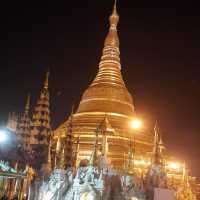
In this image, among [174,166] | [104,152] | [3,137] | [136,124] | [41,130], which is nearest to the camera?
[104,152]

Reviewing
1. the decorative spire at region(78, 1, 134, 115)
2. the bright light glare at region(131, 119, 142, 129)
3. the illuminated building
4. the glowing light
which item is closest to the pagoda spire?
the illuminated building

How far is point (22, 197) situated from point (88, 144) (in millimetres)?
11641

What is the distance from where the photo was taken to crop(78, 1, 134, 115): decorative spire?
46.4 m

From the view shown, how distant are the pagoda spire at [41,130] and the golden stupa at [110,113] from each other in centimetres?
423

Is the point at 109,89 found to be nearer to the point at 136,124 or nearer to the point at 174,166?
the point at 136,124

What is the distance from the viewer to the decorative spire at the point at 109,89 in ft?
152

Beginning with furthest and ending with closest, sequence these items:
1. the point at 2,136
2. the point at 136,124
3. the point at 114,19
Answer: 1. the point at 114,19
2. the point at 136,124
3. the point at 2,136

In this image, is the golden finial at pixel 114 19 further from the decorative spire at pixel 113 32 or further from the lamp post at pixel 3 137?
the lamp post at pixel 3 137

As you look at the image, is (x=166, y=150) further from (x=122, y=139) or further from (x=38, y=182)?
(x=38, y=182)

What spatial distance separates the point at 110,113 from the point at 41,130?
1164 cm

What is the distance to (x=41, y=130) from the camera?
3528cm

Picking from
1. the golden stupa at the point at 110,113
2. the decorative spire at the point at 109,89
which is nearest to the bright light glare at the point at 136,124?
the golden stupa at the point at 110,113

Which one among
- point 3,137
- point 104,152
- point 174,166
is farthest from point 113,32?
point 3,137

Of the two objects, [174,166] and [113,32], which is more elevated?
[113,32]
